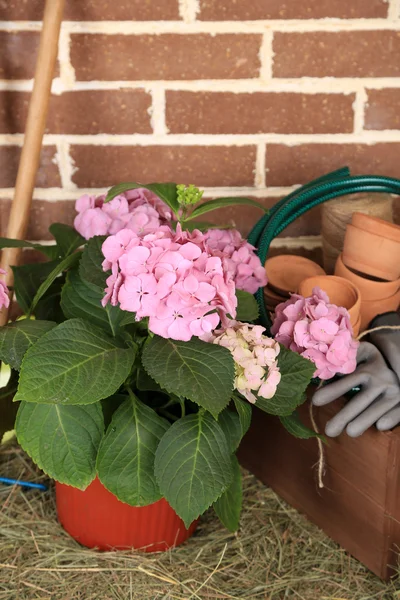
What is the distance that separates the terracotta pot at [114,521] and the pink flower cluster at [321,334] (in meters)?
0.30

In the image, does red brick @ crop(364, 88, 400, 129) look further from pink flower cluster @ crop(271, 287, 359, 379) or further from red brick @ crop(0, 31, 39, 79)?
red brick @ crop(0, 31, 39, 79)

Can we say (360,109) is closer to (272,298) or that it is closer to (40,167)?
(272,298)

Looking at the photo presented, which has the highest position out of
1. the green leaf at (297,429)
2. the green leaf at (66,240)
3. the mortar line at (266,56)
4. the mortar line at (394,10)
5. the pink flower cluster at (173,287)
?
the mortar line at (394,10)

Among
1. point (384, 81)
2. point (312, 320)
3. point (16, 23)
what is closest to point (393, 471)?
point (312, 320)

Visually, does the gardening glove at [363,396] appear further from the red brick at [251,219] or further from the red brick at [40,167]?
the red brick at [40,167]

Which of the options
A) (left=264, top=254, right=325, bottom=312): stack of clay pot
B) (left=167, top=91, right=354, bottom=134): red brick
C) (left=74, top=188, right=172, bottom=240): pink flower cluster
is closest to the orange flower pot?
(left=264, top=254, right=325, bottom=312): stack of clay pot

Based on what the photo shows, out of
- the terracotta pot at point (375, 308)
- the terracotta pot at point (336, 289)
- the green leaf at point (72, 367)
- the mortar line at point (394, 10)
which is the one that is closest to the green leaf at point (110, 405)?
the green leaf at point (72, 367)

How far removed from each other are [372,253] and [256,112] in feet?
1.25

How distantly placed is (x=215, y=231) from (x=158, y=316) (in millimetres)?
303

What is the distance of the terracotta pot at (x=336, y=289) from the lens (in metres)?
1.07

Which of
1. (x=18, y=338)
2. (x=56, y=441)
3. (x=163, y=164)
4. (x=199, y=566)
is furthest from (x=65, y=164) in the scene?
(x=199, y=566)

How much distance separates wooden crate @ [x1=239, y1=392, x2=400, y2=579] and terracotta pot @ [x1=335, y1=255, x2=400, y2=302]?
0.65 ft

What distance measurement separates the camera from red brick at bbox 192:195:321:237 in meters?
1.39

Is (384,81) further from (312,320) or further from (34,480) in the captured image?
(34,480)
